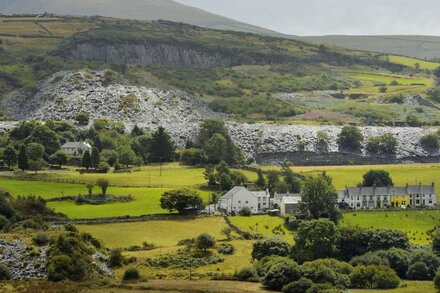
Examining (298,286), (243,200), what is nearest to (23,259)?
(298,286)

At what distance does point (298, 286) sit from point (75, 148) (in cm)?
8721

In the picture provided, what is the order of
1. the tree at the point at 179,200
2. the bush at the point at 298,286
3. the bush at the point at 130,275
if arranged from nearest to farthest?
the bush at the point at 298,286 < the bush at the point at 130,275 < the tree at the point at 179,200

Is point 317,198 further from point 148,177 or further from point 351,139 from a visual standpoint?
point 351,139

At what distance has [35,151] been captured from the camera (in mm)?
142000

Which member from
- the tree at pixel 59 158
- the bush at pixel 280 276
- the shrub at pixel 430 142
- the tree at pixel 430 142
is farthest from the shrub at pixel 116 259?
the shrub at pixel 430 142

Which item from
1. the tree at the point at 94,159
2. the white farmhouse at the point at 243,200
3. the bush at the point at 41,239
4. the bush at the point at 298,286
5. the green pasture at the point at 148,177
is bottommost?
the bush at the point at 298,286

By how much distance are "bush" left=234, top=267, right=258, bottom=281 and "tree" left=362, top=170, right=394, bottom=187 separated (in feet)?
180

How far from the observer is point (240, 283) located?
261 ft

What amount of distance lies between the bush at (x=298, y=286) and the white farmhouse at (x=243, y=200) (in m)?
40.0

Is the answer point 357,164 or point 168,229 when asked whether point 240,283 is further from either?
point 357,164

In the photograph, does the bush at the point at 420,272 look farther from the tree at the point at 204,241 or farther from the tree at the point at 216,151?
the tree at the point at 216,151

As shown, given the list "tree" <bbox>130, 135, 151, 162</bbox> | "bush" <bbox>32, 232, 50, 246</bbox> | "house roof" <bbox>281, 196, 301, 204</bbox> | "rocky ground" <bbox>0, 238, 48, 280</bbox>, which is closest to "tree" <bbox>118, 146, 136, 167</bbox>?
"tree" <bbox>130, 135, 151, 162</bbox>

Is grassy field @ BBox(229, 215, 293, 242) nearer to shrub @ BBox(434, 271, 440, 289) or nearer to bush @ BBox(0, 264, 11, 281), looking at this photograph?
shrub @ BBox(434, 271, 440, 289)

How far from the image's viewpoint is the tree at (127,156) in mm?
149125
